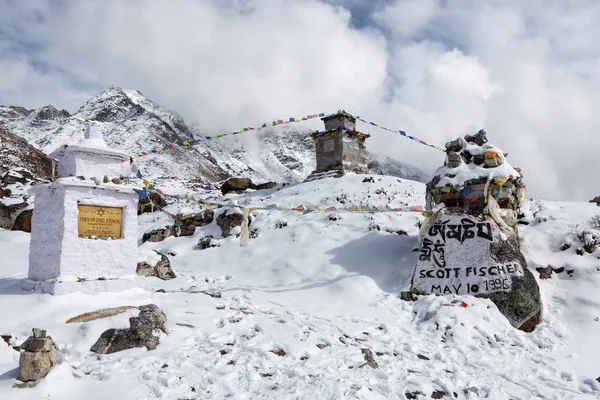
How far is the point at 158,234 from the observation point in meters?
17.5

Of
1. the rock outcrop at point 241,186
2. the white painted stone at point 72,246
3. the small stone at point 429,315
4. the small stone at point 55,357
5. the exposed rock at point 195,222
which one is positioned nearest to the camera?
the small stone at point 55,357

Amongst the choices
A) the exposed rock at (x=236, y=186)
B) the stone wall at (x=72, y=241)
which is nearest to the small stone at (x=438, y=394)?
the stone wall at (x=72, y=241)

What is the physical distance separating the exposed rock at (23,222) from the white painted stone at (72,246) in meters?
11.3

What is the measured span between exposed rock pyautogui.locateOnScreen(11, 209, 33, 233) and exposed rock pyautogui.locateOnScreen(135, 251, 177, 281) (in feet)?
31.8

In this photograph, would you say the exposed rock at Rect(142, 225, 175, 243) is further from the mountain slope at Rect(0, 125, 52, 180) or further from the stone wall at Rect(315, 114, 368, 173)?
the mountain slope at Rect(0, 125, 52, 180)

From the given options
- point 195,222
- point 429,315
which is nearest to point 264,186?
point 195,222

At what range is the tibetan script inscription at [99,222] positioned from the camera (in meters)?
8.63

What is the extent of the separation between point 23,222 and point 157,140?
111 metres

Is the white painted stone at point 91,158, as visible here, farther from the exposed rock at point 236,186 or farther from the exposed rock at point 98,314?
the exposed rock at point 236,186

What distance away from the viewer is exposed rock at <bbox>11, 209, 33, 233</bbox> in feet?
60.5

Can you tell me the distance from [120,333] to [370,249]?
28.0 ft

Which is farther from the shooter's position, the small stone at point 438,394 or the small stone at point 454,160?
the small stone at point 454,160

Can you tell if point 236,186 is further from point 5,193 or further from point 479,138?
point 479,138

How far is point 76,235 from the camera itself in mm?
8477
